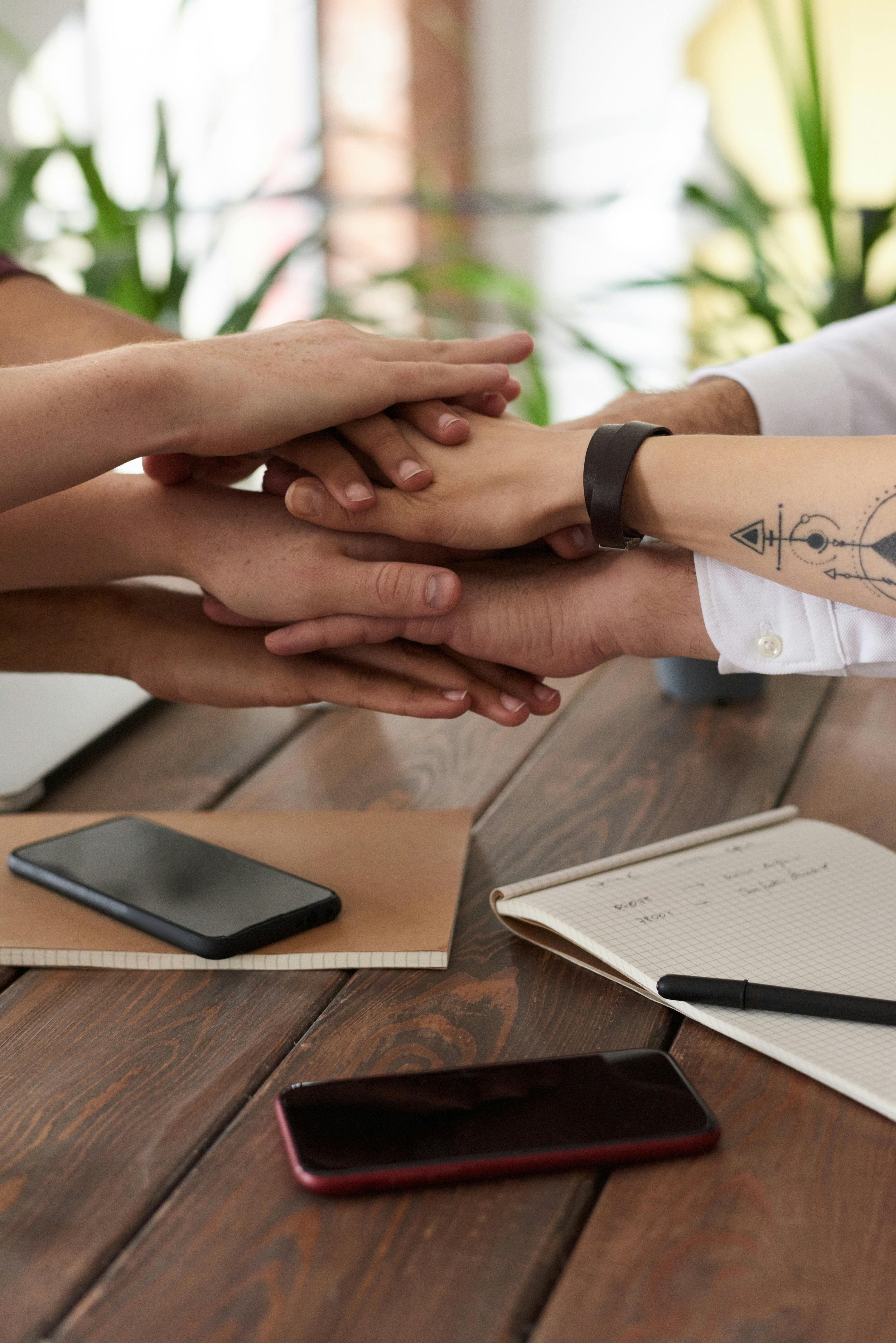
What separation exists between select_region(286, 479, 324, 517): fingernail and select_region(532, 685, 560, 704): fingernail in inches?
9.3

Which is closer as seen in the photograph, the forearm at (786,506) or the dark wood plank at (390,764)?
the forearm at (786,506)

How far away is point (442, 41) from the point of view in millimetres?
4422

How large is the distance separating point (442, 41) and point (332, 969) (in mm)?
4446

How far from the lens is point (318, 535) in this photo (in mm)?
971

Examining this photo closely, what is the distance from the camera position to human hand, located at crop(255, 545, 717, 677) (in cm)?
89

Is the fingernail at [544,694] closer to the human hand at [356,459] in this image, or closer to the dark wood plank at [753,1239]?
the human hand at [356,459]

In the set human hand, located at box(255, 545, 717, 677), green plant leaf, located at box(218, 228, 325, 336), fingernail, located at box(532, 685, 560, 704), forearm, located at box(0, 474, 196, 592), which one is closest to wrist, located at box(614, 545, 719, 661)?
human hand, located at box(255, 545, 717, 677)

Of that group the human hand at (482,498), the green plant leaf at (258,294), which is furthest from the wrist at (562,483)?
the green plant leaf at (258,294)

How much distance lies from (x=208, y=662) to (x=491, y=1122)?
565 mm

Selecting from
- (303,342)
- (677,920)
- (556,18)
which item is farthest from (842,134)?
(677,920)

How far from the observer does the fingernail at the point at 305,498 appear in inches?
36.8

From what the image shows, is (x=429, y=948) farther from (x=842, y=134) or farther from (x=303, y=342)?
(x=842, y=134)

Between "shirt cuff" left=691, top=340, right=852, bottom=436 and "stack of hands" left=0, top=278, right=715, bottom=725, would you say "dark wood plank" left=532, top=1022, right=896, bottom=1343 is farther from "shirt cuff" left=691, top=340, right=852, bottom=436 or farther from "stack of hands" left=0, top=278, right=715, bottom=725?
"shirt cuff" left=691, top=340, right=852, bottom=436

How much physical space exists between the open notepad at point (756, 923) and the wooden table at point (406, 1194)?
0.01 metres
